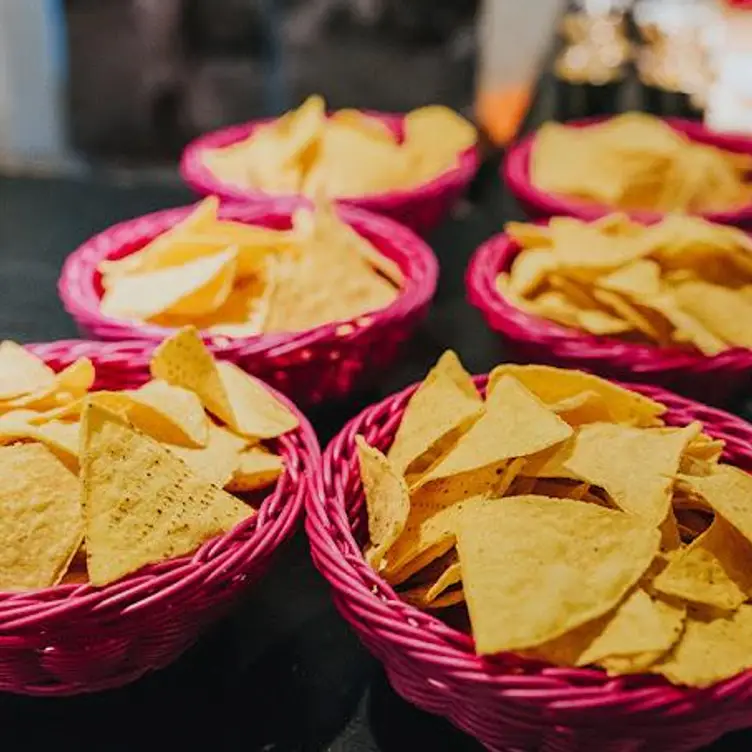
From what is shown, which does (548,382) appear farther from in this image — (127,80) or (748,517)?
(127,80)

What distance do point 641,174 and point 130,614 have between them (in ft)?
4.09

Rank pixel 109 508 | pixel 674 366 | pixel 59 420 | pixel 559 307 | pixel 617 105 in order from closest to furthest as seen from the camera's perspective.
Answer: pixel 109 508
pixel 59 420
pixel 674 366
pixel 559 307
pixel 617 105

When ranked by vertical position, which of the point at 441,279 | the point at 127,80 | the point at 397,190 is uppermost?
the point at 397,190

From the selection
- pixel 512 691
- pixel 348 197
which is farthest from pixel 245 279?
pixel 512 691

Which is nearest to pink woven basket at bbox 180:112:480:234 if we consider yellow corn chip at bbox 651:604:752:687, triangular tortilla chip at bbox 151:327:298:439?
triangular tortilla chip at bbox 151:327:298:439

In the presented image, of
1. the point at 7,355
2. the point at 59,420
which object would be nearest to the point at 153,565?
the point at 59,420

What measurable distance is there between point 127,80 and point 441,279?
2131mm

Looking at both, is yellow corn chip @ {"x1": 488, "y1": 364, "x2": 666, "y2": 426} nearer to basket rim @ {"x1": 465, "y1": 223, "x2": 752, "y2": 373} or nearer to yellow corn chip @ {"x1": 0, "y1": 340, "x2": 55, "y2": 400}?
basket rim @ {"x1": 465, "y1": 223, "x2": 752, "y2": 373}

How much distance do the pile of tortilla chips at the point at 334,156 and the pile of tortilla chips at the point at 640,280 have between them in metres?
0.37

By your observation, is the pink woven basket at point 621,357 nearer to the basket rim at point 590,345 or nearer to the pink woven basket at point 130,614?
the basket rim at point 590,345

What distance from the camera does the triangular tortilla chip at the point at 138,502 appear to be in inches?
37.3

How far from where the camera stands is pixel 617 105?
2668 mm

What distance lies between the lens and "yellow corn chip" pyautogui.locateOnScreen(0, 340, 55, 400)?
1.15 metres

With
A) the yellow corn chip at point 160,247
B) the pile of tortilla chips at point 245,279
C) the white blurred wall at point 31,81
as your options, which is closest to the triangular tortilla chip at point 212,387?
the pile of tortilla chips at point 245,279
